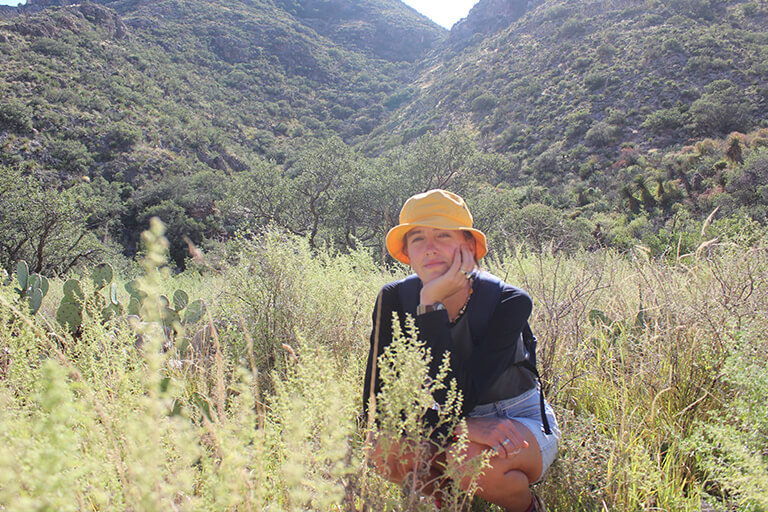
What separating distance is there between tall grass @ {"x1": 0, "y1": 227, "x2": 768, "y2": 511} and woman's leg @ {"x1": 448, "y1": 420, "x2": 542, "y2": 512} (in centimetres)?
24

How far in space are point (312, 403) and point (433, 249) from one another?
981 mm

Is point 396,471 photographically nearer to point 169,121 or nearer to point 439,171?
point 439,171

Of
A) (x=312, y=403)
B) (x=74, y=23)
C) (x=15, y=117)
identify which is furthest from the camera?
(x=74, y=23)

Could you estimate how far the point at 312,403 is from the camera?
1109mm

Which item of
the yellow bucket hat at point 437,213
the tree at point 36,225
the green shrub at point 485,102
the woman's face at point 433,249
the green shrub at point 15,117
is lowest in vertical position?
the tree at point 36,225

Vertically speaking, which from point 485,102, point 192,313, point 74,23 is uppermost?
point 74,23

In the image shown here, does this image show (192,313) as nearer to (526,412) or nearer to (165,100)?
(526,412)

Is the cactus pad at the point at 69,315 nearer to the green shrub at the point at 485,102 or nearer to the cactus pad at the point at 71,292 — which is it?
the cactus pad at the point at 71,292

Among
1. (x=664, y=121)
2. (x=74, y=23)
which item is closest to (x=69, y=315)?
(x=664, y=121)

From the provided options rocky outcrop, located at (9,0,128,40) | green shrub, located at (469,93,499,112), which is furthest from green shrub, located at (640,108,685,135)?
rocky outcrop, located at (9,0,128,40)

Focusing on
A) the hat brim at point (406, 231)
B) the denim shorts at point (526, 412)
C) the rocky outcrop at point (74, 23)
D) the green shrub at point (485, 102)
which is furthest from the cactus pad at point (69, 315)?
the rocky outcrop at point (74, 23)

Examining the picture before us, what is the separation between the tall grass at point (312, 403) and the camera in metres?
0.79

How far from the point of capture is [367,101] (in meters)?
56.3

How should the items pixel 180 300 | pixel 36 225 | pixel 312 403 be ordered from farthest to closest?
pixel 36 225
pixel 180 300
pixel 312 403
